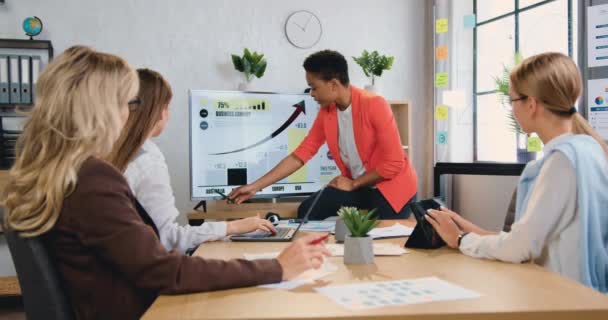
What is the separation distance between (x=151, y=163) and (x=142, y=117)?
5.5 inches

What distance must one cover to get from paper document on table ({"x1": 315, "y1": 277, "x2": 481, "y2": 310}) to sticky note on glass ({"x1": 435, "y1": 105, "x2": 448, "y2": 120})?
10.4 feet

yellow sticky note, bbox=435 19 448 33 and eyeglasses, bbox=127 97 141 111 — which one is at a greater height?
yellow sticky note, bbox=435 19 448 33

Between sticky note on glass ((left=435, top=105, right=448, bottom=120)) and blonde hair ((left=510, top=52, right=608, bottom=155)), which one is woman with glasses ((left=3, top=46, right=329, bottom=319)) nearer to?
Answer: blonde hair ((left=510, top=52, right=608, bottom=155))

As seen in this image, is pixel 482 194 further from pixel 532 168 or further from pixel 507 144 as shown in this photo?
pixel 532 168

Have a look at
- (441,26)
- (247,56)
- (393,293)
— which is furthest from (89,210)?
(441,26)

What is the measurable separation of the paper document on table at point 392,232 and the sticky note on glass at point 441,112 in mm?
2342

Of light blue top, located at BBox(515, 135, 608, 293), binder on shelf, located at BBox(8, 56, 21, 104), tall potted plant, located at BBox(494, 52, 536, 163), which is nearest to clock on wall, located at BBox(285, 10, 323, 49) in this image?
tall potted plant, located at BBox(494, 52, 536, 163)

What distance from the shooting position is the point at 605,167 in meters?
1.44

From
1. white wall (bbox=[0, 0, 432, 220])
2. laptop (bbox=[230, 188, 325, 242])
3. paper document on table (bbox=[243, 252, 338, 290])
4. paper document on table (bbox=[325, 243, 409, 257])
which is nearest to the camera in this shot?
paper document on table (bbox=[243, 252, 338, 290])

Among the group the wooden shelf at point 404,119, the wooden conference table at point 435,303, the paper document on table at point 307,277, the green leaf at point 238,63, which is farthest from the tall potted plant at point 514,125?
the paper document on table at point 307,277

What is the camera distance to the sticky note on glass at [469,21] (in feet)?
13.7

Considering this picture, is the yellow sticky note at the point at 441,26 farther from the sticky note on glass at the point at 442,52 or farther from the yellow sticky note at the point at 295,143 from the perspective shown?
the yellow sticky note at the point at 295,143

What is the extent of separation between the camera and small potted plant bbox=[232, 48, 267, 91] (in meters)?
3.93

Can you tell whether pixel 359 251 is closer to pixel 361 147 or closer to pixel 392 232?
pixel 392 232
